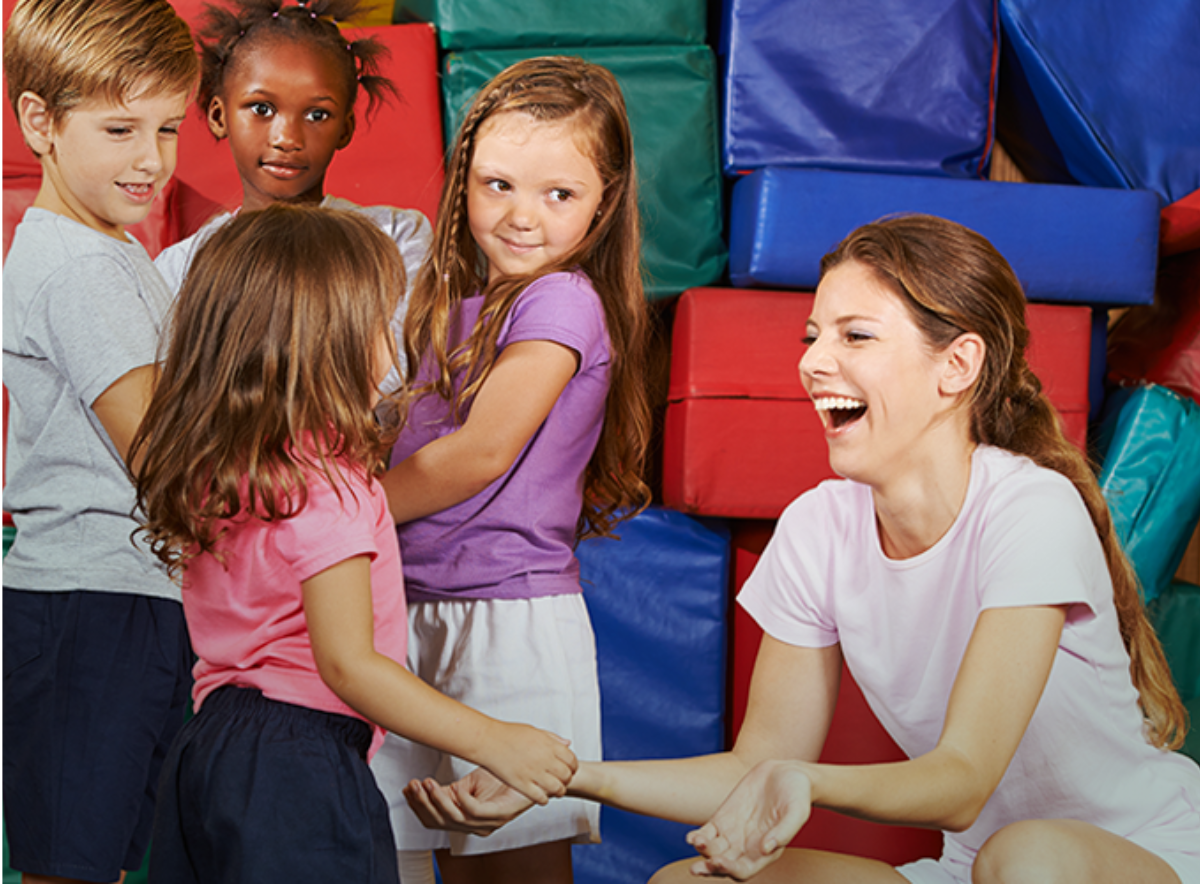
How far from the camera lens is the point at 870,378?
779 mm

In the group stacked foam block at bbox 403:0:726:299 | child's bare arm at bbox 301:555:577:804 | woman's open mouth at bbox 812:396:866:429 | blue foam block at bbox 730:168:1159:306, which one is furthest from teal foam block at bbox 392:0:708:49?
child's bare arm at bbox 301:555:577:804

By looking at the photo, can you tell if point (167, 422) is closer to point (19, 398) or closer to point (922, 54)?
point (19, 398)

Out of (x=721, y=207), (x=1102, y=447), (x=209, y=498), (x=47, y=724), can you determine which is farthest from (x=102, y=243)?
(x=1102, y=447)

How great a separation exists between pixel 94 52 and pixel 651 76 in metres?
0.57

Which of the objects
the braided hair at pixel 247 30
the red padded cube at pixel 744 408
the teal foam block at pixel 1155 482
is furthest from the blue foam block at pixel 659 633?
the braided hair at pixel 247 30

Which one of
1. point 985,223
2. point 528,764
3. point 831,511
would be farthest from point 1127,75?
point 528,764

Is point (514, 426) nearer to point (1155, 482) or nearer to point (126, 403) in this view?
point (126, 403)

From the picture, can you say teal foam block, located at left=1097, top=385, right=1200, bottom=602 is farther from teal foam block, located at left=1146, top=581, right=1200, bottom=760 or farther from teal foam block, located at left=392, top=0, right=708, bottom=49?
teal foam block, located at left=392, top=0, right=708, bottom=49

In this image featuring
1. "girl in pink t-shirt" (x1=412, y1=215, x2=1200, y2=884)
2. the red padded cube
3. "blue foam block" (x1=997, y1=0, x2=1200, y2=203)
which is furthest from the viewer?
"blue foam block" (x1=997, y1=0, x2=1200, y2=203)

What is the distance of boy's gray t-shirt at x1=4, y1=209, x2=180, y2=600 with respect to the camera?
2.79ft

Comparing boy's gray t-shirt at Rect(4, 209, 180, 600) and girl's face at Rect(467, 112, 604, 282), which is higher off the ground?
girl's face at Rect(467, 112, 604, 282)

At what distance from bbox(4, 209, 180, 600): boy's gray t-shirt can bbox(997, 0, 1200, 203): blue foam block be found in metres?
1.03

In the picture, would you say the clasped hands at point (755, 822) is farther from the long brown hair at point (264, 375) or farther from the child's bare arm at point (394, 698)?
the long brown hair at point (264, 375)

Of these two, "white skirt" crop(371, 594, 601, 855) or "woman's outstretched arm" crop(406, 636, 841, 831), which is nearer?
"woman's outstretched arm" crop(406, 636, 841, 831)
